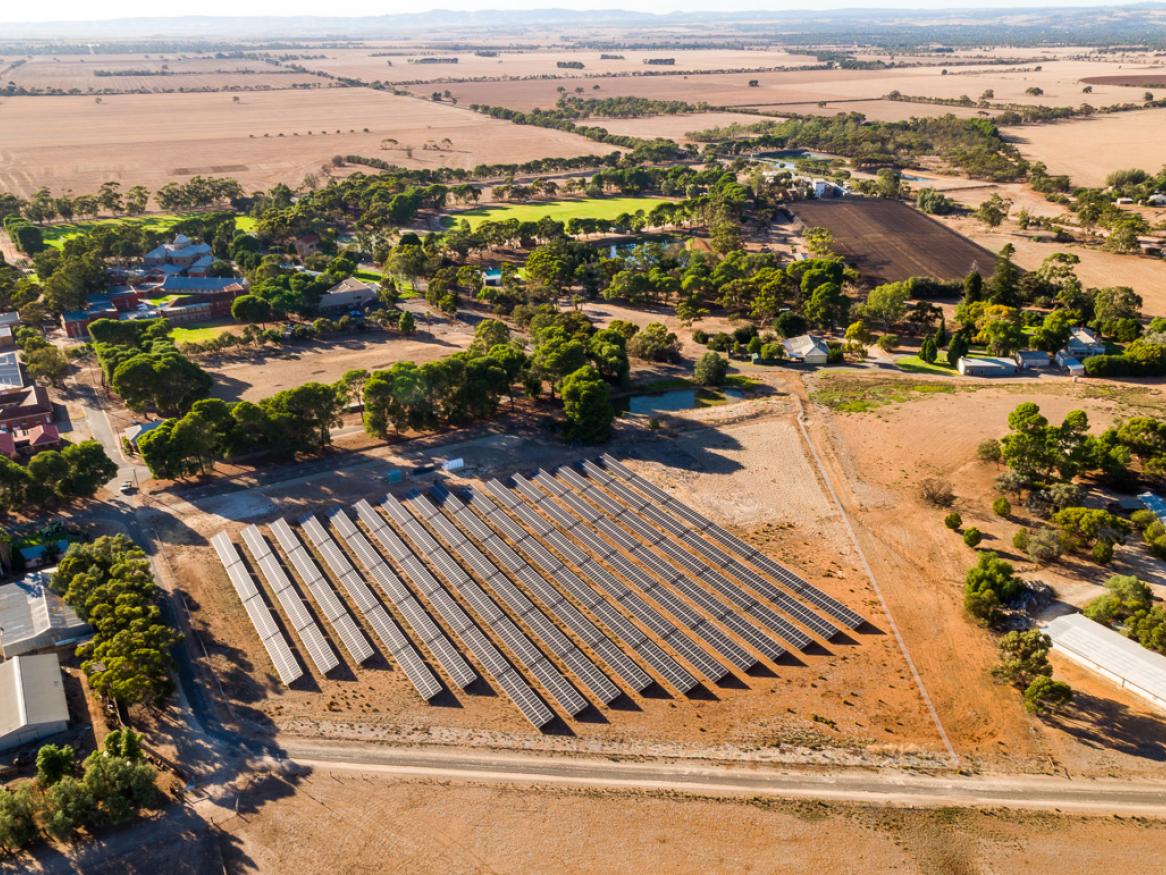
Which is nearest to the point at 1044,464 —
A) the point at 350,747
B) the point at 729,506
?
the point at 729,506

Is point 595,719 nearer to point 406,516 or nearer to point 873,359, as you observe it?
point 406,516

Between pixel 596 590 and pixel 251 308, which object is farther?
pixel 251 308

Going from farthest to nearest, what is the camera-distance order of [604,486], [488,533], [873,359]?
1. [873,359]
2. [604,486]
3. [488,533]

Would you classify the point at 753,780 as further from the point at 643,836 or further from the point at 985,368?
the point at 985,368

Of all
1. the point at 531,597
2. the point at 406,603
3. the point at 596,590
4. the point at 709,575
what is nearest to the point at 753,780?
the point at 709,575

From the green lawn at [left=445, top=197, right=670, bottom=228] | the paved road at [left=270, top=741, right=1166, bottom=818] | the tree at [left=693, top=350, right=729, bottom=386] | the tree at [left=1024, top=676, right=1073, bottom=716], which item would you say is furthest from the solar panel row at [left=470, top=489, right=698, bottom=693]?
the green lawn at [left=445, top=197, right=670, bottom=228]
